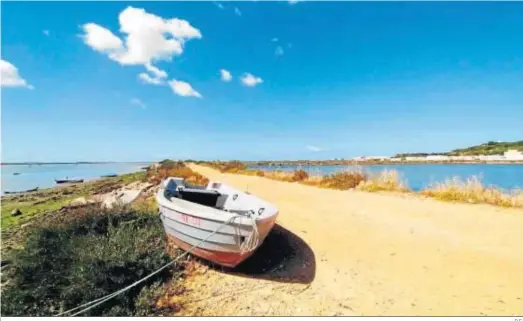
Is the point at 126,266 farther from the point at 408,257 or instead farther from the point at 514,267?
the point at 514,267

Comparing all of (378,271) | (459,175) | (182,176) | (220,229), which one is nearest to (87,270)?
(220,229)

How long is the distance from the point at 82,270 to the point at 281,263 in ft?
10.8

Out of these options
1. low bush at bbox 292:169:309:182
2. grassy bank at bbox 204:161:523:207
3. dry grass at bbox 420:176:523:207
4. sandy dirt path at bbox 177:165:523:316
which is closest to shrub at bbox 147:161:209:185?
low bush at bbox 292:169:309:182

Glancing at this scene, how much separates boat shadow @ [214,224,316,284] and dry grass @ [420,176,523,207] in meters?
6.71

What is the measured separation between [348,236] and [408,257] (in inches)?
58.2

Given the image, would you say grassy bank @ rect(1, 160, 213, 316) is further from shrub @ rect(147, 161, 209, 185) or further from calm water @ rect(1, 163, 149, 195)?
calm water @ rect(1, 163, 149, 195)

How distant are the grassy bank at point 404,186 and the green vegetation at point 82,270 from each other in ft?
30.7

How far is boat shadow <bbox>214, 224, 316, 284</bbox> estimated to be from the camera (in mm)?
5496

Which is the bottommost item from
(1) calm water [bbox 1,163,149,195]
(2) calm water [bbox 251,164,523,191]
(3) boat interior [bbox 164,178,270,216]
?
(1) calm water [bbox 1,163,149,195]

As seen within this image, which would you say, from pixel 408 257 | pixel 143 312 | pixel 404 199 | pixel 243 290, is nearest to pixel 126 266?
pixel 143 312

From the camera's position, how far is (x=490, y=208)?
30.7 feet

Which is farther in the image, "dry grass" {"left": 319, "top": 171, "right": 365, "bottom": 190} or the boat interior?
"dry grass" {"left": 319, "top": 171, "right": 365, "bottom": 190}

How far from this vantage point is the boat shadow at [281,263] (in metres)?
5.50

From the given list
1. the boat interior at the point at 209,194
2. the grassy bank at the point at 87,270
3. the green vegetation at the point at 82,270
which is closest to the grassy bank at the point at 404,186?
the boat interior at the point at 209,194
